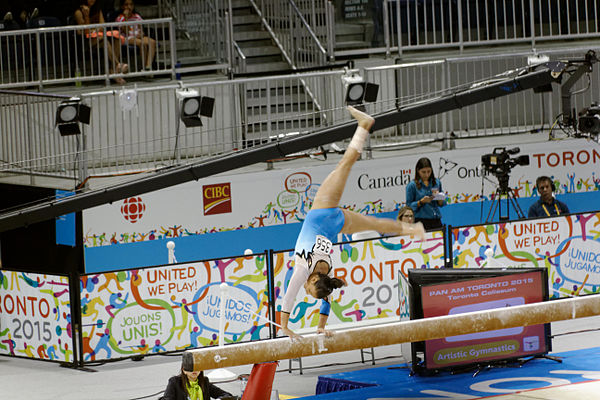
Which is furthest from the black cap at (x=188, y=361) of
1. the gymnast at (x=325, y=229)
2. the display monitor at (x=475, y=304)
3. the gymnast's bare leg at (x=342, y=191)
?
the display monitor at (x=475, y=304)

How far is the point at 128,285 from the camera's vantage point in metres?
10.5

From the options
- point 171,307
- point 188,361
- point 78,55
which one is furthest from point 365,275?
point 78,55

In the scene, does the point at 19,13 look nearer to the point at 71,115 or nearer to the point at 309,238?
the point at 71,115

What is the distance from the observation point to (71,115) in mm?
11586

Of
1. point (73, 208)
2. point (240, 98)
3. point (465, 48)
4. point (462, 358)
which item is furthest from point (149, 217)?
point (465, 48)

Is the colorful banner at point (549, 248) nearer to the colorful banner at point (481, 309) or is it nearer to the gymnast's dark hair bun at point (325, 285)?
the colorful banner at point (481, 309)

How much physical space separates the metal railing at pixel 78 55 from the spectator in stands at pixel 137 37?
0.01 m

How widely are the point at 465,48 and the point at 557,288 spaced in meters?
4.68

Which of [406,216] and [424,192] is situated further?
[424,192]

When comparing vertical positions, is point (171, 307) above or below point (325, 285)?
below

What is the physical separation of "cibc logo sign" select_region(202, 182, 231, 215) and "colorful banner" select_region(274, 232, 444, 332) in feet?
6.31

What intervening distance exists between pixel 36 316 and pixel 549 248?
222 inches

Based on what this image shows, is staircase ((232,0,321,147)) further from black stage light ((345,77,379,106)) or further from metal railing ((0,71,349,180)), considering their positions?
black stage light ((345,77,379,106))

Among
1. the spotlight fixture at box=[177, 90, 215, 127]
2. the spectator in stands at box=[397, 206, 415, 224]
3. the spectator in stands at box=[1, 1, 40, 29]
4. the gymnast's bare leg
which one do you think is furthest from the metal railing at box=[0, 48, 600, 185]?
the gymnast's bare leg
